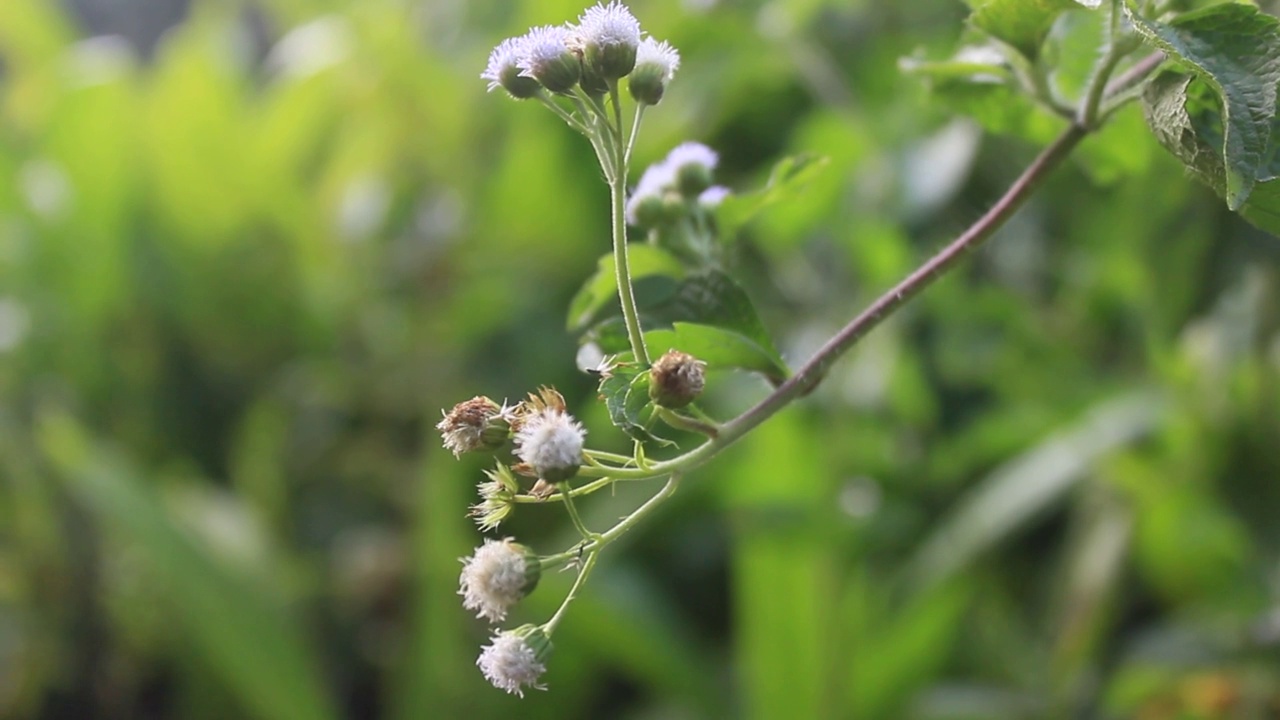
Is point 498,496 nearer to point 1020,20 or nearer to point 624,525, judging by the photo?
point 624,525

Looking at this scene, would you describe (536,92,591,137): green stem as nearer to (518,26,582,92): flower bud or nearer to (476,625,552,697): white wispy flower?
(518,26,582,92): flower bud

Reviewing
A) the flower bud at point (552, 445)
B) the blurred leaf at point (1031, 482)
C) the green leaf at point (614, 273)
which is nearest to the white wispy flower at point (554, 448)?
the flower bud at point (552, 445)

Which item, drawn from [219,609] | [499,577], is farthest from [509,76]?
[219,609]

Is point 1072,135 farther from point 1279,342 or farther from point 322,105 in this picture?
point 322,105

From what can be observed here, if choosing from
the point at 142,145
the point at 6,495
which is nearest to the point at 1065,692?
the point at 6,495

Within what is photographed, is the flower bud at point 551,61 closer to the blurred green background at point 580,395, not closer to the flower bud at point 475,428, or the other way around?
the flower bud at point 475,428

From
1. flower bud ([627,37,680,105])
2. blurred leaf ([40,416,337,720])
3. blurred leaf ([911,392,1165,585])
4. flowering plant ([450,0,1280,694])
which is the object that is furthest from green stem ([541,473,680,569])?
blurred leaf ([40,416,337,720])
